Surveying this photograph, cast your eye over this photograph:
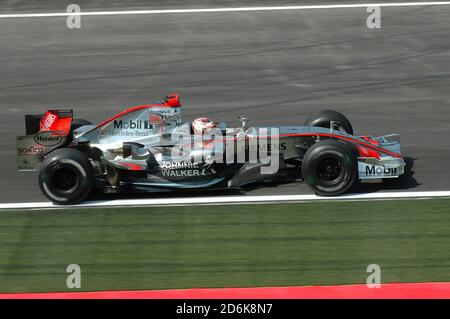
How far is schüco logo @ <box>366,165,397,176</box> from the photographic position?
13898 millimetres

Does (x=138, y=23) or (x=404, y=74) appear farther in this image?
(x=138, y=23)

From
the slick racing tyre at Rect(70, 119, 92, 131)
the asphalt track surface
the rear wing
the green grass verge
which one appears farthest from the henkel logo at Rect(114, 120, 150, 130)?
the asphalt track surface

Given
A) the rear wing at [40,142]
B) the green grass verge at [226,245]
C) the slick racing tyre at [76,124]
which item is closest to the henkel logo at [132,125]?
the rear wing at [40,142]

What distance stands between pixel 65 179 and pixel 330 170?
3888mm

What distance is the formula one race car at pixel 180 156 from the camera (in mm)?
13797

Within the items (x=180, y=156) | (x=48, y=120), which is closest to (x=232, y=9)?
(x=48, y=120)

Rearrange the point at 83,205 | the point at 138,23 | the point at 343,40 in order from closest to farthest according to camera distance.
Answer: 1. the point at 83,205
2. the point at 343,40
3. the point at 138,23

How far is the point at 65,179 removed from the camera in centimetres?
1399

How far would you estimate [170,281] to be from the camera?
11664mm

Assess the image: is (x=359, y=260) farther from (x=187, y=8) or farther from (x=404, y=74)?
(x=187, y=8)

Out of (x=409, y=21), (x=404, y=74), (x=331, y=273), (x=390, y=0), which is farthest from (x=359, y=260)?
(x=390, y=0)

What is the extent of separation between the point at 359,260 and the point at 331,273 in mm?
531

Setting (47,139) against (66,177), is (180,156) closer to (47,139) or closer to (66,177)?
(66,177)

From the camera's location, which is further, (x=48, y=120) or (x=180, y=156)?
(x=48, y=120)
